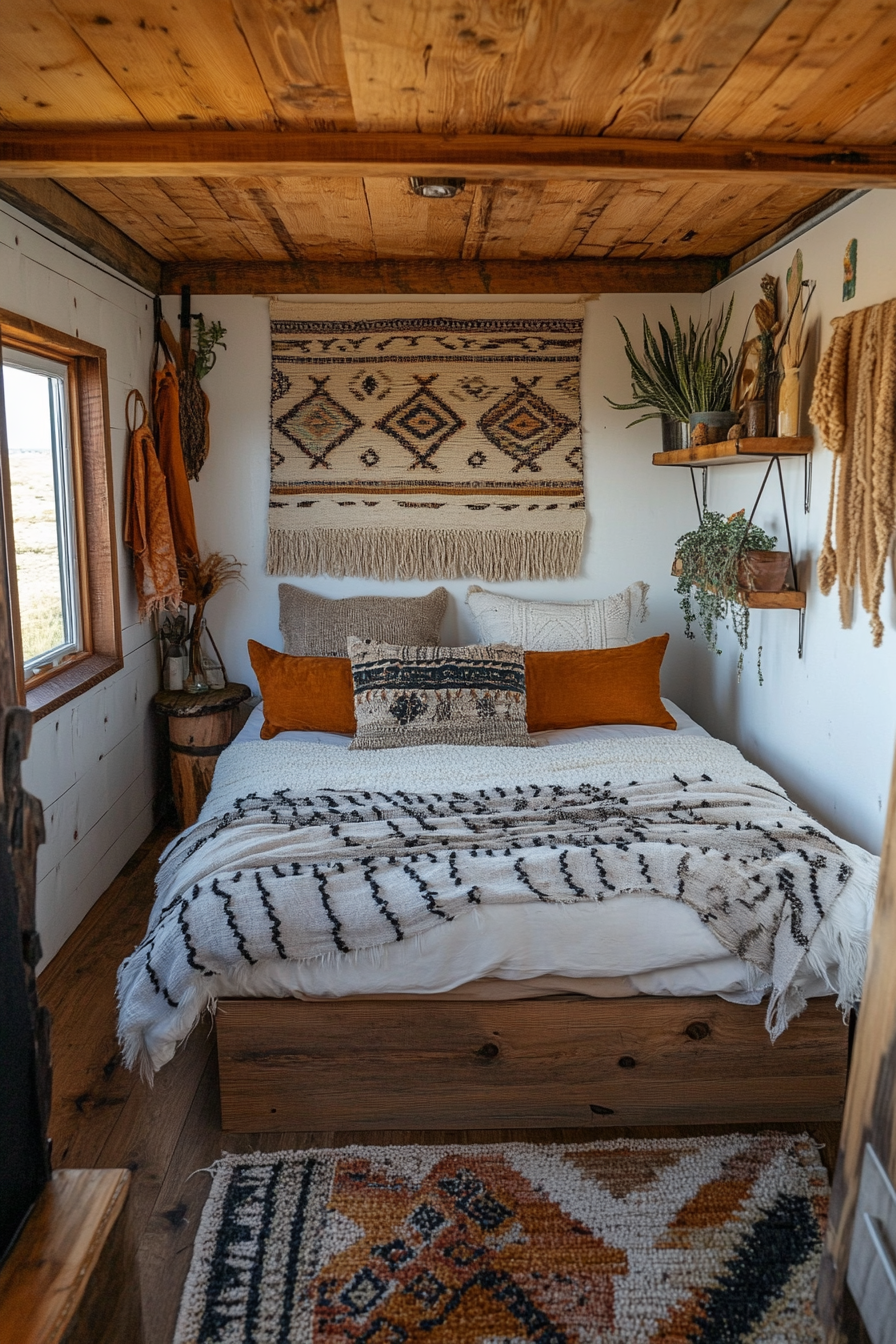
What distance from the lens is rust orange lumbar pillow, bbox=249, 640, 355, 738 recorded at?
3473mm

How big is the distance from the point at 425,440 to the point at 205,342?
0.96 metres

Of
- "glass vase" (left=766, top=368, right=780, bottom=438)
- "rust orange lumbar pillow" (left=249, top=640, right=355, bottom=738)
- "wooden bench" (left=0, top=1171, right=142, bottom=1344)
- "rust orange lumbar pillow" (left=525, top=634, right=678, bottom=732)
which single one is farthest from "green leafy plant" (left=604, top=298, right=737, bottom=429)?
"wooden bench" (left=0, top=1171, right=142, bottom=1344)

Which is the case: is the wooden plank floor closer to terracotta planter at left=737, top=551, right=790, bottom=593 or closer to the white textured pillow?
terracotta planter at left=737, top=551, right=790, bottom=593

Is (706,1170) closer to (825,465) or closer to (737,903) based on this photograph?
(737,903)

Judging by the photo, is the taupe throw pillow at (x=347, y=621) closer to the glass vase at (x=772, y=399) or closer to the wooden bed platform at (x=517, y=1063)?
the glass vase at (x=772, y=399)

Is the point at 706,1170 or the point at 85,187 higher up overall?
the point at 85,187

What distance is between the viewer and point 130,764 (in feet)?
12.0

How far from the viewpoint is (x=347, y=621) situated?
154 inches

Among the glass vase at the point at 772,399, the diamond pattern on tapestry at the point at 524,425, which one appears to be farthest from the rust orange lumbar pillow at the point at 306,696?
the glass vase at the point at 772,399

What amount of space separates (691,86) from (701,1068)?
1954 mm

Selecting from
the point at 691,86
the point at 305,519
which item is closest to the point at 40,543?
the point at 305,519

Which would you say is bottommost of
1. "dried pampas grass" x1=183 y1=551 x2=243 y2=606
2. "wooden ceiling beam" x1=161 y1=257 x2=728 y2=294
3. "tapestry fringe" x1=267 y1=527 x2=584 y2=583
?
"dried pampas grass" x1=183 y1=551 x2=243 y2=606

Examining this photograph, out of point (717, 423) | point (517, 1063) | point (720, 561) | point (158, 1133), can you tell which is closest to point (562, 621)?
point (720, 561)

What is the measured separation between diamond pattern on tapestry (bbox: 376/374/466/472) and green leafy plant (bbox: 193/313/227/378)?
2.33ft
